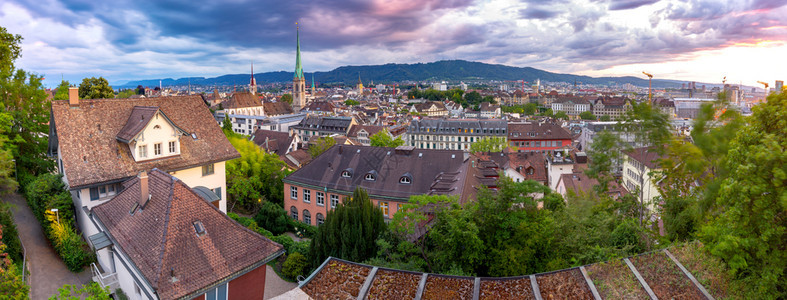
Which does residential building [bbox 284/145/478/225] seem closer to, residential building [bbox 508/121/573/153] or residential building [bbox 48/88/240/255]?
residential building [bbox 48/88/240/255]

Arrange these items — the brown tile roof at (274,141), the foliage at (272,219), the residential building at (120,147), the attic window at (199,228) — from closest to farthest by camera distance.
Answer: the attic window at (199,228), the residential building at (120,147), the foliage at (272,219), the brown tile roof at (274,141)

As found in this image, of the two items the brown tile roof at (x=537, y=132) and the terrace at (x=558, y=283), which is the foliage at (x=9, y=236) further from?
the brown tile roof at (x=537, y=132)

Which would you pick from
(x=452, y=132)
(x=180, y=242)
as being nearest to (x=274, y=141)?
(x=452, y=132)

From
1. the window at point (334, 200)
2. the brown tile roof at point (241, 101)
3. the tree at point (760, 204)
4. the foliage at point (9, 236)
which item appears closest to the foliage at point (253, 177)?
the window at point (334, 200)

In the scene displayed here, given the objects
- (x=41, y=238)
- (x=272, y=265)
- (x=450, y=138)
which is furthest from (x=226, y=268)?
(x=450, y=138)

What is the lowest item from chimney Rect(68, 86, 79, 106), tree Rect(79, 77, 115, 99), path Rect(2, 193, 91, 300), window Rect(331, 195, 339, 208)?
window Rect(331, 195, 339, 208)

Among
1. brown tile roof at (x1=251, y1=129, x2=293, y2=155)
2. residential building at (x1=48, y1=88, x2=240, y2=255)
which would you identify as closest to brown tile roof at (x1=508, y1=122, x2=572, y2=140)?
brown tile roof at (x1=251, y1=129, x2=293, y2=155)
